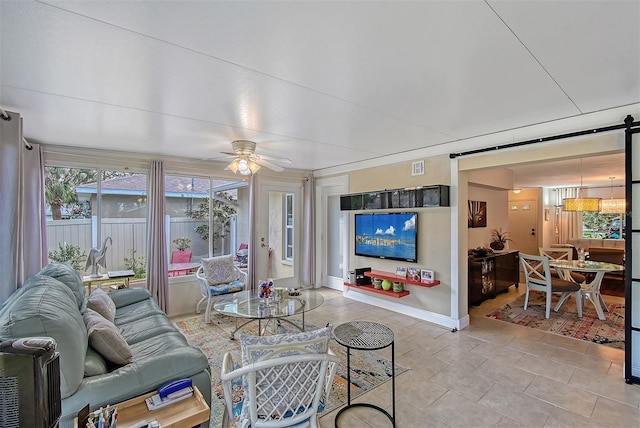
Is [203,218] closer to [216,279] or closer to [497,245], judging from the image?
[216,279]

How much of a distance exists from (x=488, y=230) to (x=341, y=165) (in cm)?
309

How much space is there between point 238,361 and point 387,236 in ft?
9.19

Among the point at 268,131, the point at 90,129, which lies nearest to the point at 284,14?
the point at 268,131

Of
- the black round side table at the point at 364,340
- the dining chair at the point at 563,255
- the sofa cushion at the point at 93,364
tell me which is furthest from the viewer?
the dining chair at the point at 563,255

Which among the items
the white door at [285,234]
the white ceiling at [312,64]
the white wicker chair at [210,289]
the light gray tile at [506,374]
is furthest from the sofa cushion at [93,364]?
the white door at [285,234]

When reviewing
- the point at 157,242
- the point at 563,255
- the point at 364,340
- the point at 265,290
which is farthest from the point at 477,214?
the point at 157,242

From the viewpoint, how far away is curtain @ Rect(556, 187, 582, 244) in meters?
9.30

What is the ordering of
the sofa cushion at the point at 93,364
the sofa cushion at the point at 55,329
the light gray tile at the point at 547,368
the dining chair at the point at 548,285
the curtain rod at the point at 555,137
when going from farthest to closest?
the dining chair at the point at 548,285, the light gray tile at the point at 547,368, the curtain rod at the point at 555,137, the sofa cushion at the point at 93,364, the sofa cushion at the point at 55,329

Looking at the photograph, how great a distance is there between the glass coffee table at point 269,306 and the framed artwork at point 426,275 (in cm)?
155

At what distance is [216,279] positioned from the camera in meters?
4.60

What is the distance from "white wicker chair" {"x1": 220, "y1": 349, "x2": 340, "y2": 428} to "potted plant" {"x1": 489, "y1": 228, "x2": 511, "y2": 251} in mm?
5262

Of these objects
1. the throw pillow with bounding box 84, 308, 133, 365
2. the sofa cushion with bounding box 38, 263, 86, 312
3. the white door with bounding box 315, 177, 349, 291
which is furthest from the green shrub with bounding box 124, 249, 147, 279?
the white door with bounding box 315, 177, 349, 291

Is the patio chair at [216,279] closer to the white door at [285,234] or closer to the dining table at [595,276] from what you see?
the white door at [285,234]

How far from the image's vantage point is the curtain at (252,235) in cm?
528
